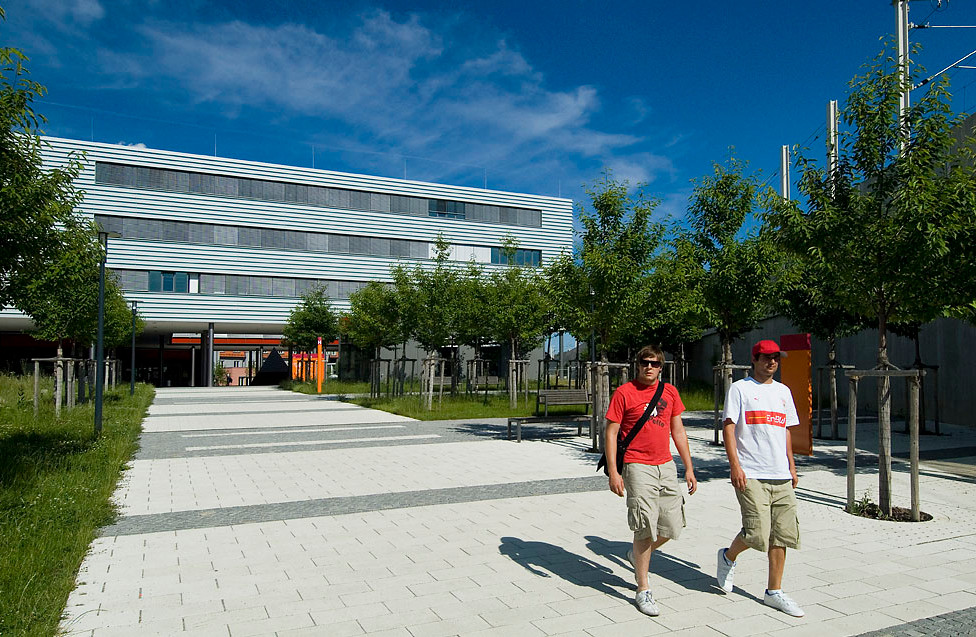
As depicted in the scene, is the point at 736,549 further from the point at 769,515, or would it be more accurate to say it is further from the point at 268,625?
the point at 268,625

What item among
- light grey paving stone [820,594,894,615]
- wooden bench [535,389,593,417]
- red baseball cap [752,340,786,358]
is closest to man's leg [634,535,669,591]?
light grey paving stone [820,594,894,615]

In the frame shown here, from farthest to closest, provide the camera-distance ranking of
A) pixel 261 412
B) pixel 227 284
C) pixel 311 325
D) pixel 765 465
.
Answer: pixel 227 284
pixel 311 325
pixel 261 412
pixel 765 465

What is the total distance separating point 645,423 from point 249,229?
4278 cm

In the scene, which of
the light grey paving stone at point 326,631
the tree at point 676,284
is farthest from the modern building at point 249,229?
the light grey paving stone at point 326,631

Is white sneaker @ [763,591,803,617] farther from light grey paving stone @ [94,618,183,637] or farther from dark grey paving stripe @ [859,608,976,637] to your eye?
light grey paving stone @ [94,618,183,637]

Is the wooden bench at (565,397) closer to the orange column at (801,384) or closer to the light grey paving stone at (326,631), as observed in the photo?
the orange column at (801,384)

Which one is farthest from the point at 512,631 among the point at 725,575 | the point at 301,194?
the point at 301,194

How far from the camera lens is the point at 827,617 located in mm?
4379

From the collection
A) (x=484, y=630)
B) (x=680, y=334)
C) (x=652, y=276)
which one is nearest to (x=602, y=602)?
(x=484, y=630)

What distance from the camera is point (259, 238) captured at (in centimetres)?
4419

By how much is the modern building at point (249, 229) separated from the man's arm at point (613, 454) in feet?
113

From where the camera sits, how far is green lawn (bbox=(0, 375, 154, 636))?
4422 mm

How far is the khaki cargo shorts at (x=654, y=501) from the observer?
4477 mm

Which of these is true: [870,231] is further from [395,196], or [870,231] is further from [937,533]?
[395,196]
